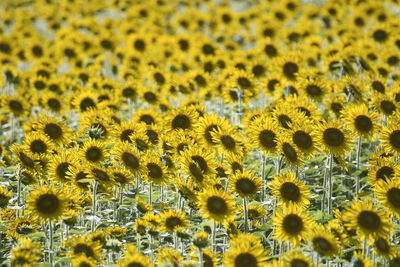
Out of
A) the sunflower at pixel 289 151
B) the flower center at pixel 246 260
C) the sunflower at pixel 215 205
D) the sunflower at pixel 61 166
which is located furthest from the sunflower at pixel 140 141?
the flower center at pixel 246 260

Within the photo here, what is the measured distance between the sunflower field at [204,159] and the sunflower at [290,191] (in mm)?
15

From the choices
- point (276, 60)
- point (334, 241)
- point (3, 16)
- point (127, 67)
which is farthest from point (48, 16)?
point (334, 241)

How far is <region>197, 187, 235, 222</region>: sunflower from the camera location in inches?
175

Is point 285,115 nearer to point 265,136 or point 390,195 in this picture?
point 265,136

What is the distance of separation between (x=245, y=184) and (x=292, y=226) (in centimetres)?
75

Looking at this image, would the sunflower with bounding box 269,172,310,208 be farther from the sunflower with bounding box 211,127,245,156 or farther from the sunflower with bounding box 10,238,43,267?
the sunflower with bounding box 10,238,43,267

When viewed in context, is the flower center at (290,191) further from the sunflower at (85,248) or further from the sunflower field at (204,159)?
the sunflower at (85,248)

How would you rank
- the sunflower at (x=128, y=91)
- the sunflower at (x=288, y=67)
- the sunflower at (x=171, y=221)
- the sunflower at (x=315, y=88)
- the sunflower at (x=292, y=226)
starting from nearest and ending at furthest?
the sunflower at (x=292, y=226), the sunflower at (x=171, y=221), the sunflower at (x=315, y=88), the sunflower at (x=288, y=67), the sunflower at (x=128, y=91)

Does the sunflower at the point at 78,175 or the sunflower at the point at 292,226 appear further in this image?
the sunflower at the point at 78,175

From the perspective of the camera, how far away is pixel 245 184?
4871 mm

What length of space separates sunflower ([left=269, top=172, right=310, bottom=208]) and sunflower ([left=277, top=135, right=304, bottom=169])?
376mm

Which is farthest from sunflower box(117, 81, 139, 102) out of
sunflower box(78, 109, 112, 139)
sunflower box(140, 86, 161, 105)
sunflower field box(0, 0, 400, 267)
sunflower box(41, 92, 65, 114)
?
sunflower box(78, 109, 112, 139)

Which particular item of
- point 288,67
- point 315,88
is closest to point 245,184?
point 315,88

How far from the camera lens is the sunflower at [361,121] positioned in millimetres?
5680
